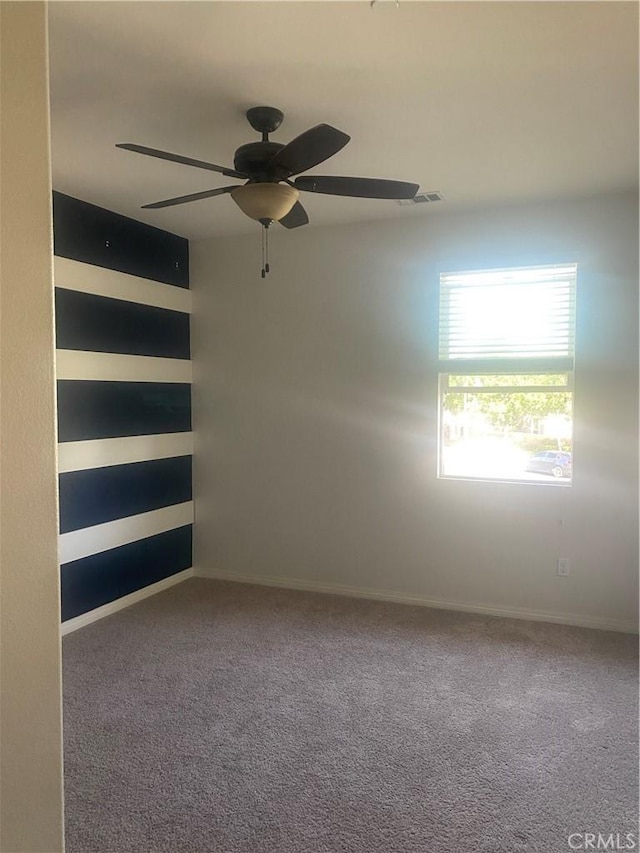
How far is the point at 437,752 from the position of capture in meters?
2.62

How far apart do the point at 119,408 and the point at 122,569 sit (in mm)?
1124

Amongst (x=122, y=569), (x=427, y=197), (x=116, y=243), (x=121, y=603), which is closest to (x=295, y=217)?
(x=427, y=197)

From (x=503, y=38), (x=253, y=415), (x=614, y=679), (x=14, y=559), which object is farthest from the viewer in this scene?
(x=253, y=415)

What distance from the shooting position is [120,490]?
437cm

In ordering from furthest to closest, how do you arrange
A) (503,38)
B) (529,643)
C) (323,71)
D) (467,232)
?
(467,232)
(529,643)
(323,71)
(503,38)

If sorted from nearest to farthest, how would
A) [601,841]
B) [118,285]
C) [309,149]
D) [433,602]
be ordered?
[601,841]
[309,149]
[118,285]
[433,602]

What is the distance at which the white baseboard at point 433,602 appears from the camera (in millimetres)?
3979

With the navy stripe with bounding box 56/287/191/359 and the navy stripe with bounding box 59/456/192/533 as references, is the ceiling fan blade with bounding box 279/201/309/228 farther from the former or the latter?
the navy stripe with bounding box 59/456/192/533

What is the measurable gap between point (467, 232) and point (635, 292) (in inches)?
44.4

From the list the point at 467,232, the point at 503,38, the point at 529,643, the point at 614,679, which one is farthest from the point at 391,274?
the point at 614,679

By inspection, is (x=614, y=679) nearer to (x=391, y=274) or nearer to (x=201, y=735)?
(x=201, y=735)

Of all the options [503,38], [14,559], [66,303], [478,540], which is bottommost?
[478,540]

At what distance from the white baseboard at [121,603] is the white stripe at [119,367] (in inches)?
60.3

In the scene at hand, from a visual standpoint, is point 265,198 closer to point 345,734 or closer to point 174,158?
point 174,158
